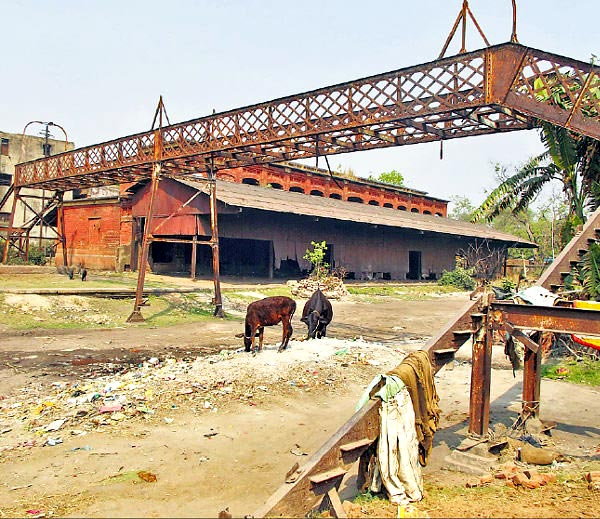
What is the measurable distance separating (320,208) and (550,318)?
73.0 ft

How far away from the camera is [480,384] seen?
541 cm

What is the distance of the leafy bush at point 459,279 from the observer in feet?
105

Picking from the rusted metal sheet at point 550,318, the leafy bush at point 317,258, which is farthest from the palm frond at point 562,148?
the leafy bush at point 317,258

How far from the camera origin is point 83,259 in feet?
91.5

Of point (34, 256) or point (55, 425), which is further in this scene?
point (34, 256)

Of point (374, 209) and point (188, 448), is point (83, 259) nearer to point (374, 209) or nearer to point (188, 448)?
point (374, 209)

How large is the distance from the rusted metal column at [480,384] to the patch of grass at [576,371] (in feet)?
15.5

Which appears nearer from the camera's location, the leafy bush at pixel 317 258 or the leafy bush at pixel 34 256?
the leafy bush at pixel 317 258

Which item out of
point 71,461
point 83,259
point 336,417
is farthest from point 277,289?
point 71,461

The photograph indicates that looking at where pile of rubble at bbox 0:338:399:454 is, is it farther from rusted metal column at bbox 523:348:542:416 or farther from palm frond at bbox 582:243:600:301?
palm frond at bbox 582:243:600:301

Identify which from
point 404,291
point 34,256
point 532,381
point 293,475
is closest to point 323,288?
point 404,291

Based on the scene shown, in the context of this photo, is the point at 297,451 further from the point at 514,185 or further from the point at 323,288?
the point at 323,288

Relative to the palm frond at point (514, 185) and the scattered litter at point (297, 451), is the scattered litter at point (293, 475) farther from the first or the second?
the palm frond at point (514, 185)

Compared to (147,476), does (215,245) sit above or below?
above
